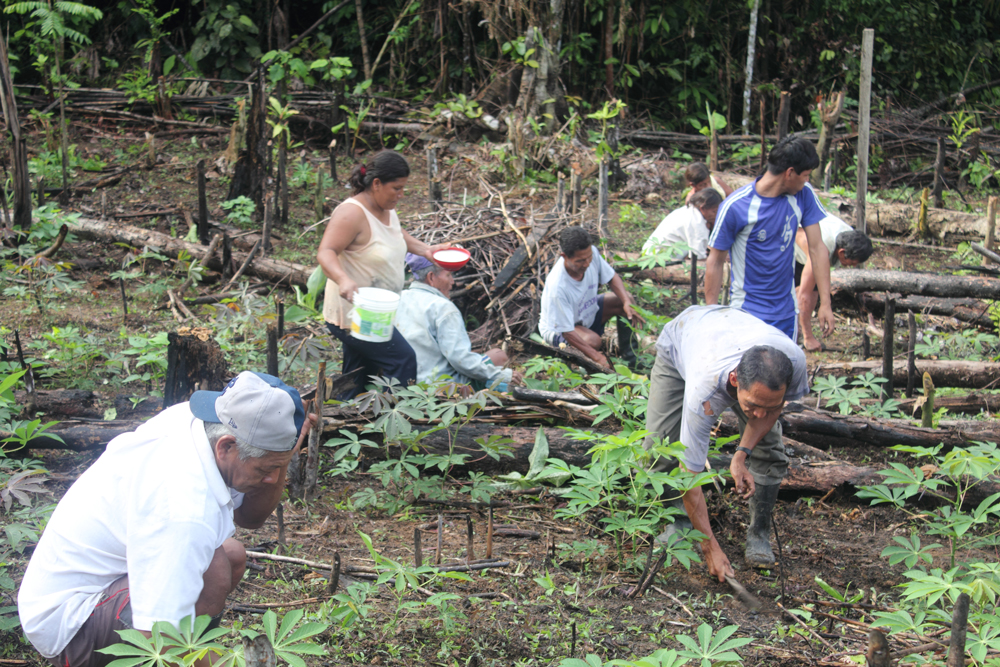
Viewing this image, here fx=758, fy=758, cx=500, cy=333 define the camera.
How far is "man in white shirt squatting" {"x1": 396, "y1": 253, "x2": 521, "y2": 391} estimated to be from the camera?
4160 mm

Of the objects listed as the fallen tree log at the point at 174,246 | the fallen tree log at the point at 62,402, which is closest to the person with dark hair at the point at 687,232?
the fallen tree log at the point at 174,246

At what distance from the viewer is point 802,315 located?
5.23 meters

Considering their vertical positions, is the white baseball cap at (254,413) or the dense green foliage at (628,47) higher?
the dense green foliage at (628,47)

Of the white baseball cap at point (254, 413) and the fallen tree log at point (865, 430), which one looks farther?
the fallen tree log at point (865, 430)

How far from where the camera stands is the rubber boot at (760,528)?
334cm

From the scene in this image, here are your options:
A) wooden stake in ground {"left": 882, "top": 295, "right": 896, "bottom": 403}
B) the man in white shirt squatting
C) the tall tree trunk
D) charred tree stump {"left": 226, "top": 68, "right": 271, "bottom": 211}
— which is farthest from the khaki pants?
the tall tree trunk

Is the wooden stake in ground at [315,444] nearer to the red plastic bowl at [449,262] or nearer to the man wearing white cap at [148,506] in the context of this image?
the red plastic bowl at [449,262]

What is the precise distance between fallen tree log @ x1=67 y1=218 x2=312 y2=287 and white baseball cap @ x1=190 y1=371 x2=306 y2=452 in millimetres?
4822

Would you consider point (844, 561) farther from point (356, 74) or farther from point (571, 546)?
point (356, 74)

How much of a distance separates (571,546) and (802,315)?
2.80 m

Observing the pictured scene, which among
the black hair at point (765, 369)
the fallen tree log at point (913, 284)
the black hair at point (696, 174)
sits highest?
the black hair at point (696, 174)

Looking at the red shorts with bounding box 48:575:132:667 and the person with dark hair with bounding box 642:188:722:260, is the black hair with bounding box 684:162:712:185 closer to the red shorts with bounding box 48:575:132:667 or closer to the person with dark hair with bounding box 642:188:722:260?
the person with dark hair with bounding box 642:188:722:260

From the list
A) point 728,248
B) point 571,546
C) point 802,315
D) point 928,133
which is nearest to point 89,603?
point 571,546

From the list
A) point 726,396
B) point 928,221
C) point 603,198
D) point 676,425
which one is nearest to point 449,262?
point 676,425
